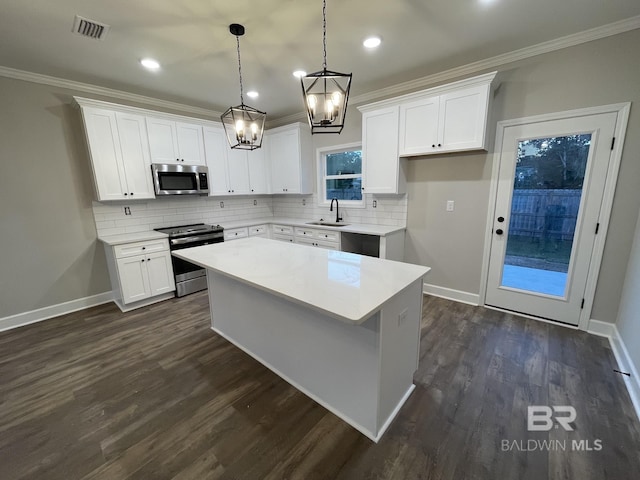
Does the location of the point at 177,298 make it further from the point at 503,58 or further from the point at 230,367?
the point at 503,58

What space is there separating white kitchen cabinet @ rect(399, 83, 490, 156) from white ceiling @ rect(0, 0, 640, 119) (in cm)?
39

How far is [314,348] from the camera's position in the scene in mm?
1840

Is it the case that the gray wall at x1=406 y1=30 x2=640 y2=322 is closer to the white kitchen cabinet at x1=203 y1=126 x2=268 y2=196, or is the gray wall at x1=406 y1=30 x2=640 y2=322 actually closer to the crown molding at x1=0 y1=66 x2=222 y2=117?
the white kitchen cabinet at x1=203 y1=126 x2=268 y2=196

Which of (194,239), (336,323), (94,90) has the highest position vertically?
(94,90)

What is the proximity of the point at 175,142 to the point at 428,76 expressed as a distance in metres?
3.50

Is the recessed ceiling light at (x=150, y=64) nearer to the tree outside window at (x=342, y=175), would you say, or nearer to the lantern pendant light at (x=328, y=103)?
the lantern pendant light at (x=328, y=103)

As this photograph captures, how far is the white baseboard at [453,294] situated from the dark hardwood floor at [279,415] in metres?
0.59

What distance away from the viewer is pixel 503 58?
2.80 m

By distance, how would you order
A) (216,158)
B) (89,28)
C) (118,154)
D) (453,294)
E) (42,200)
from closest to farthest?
(89,28)
(42,200)
(118,154)
(453,294)
(216,158)

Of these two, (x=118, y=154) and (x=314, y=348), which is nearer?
(x=314, y=348)

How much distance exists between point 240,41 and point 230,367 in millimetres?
2899

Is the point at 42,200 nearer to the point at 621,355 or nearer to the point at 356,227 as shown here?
the point at 356,227

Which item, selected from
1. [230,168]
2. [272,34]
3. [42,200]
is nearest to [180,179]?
[230,168]

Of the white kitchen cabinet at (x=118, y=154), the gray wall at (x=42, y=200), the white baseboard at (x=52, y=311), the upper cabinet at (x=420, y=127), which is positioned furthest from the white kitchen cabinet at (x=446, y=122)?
the white baseboard at (x=52, y=311)
